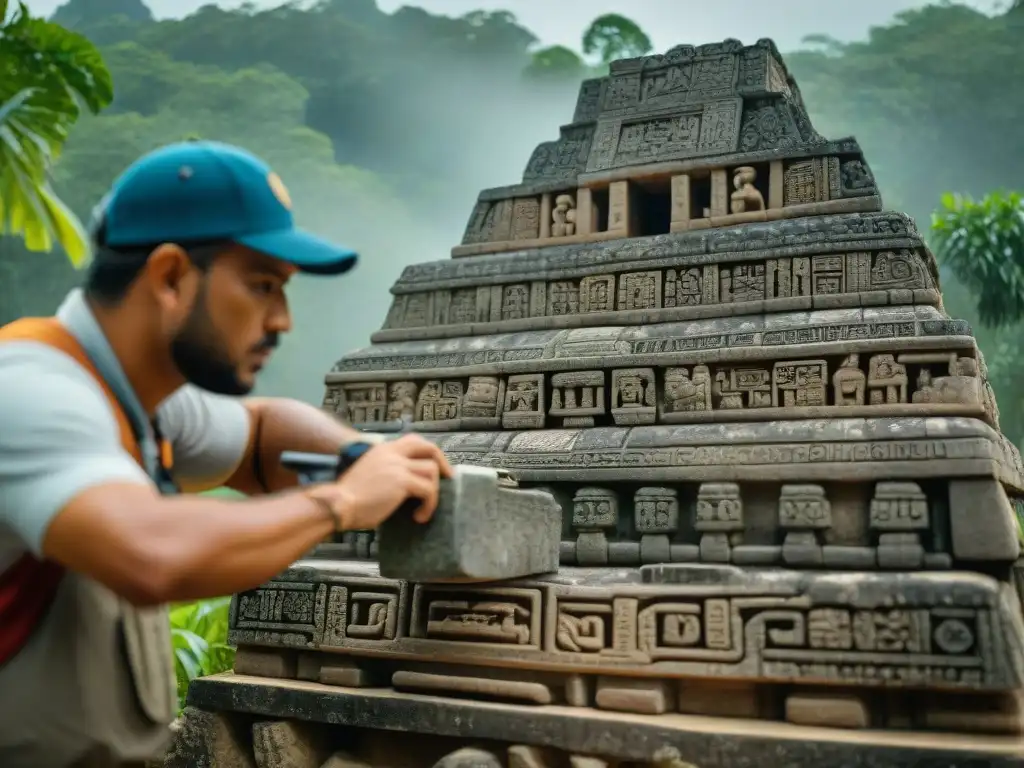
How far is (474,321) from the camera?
17.6 ft

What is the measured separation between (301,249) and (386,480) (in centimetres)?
53

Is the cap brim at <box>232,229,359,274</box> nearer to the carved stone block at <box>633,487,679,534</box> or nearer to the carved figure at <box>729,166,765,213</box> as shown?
the carved stone block at <box>633,487,679,534</box>

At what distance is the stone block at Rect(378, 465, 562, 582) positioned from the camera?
2352 mm

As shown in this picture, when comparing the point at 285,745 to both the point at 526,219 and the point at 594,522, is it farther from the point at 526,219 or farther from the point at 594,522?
the point at 526,219

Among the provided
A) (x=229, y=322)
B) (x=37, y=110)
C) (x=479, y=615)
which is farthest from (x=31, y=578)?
(x=37, y=110)

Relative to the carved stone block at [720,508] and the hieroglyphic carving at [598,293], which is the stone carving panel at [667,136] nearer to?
the hieroglyphic carving at [598,293]

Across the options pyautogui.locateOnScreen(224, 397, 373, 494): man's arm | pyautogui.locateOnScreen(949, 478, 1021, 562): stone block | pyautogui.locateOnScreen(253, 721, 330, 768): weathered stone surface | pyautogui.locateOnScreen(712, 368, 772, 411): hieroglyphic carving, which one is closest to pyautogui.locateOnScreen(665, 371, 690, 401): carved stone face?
pyautogui.locateOnScreen(712, 368, 772, 411): hieroglyphic carving

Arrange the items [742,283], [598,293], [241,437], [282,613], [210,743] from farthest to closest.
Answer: [598,293]
[742,283]
[282,613]
[210,743]
[241,437]

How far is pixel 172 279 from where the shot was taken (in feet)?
5.21

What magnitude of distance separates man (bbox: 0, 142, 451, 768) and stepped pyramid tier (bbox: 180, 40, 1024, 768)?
5.70 ft

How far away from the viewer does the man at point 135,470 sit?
1.35m

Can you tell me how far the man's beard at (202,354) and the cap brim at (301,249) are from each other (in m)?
0.15

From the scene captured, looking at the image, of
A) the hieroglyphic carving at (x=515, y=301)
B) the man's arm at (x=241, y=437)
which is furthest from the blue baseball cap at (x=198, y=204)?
the hieroglyphic carving at (x=515, y=301)

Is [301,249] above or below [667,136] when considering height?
below
